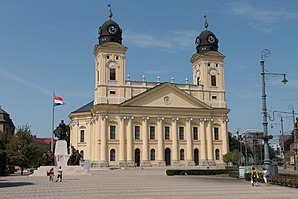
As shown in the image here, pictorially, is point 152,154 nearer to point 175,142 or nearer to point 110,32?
point 175,142

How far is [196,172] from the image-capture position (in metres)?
44.1

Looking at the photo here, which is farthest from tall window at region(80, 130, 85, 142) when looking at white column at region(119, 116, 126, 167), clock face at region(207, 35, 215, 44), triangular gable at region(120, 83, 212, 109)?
clock face at region(207, 35, 215, 44)

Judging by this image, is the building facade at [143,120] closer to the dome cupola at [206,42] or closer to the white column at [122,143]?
the white column at [122,143]

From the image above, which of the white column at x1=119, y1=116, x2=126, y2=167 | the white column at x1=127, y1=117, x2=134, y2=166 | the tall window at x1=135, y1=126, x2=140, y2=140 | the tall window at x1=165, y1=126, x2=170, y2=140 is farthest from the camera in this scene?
the tall window at x1=165, y1=126, x2=170, y2=140

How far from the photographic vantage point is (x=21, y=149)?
157 feet

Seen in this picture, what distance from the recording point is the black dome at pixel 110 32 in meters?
68.3

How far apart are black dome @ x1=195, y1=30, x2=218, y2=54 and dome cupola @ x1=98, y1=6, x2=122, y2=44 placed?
55.5ft

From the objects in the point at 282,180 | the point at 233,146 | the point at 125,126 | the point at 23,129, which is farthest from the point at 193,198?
the point at 233,146

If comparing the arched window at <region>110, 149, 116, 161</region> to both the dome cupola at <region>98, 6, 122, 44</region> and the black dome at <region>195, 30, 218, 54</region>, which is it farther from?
the black dome at <region>195, 30, 218, 54</region>

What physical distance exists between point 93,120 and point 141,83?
37.2 ft

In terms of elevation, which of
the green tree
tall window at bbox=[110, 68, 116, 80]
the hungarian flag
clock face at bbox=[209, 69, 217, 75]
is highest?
clock face at bbox=[209, 69, 217, 75]

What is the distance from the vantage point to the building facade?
65.8 m

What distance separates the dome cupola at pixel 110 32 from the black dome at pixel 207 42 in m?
16.9

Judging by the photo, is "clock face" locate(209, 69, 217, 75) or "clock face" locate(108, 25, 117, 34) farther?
"clock face" locate(209, 69, 217, 75)
